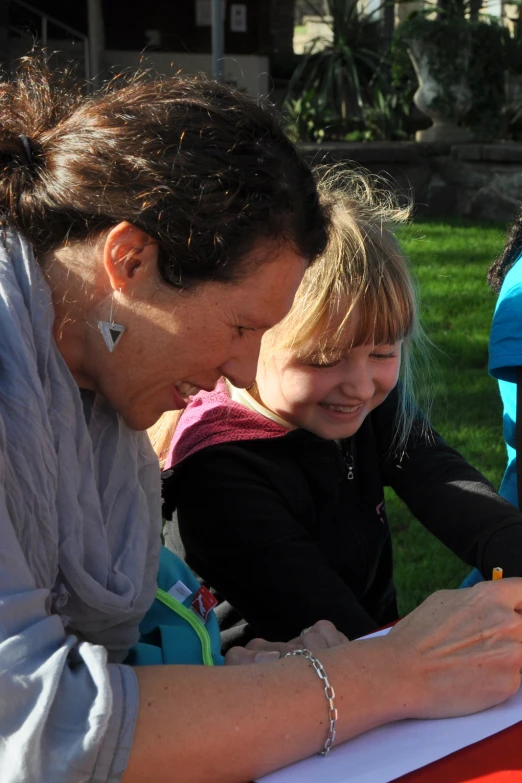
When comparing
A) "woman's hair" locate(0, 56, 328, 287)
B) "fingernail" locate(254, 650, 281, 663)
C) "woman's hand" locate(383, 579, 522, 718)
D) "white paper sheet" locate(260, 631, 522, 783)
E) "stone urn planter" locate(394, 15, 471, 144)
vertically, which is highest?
"stone urn planter" locate(394, 15, 471, 144)

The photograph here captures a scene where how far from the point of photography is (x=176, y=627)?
5.13 feet

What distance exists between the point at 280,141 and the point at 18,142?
0.37 m

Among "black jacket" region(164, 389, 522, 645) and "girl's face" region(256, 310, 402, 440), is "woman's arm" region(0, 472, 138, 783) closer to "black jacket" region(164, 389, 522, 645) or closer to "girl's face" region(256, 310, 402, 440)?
"black jacket" region(164, 389, 522, 645)

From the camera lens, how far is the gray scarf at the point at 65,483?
1197 millimetres

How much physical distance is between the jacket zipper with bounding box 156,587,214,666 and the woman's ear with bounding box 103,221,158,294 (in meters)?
0.56

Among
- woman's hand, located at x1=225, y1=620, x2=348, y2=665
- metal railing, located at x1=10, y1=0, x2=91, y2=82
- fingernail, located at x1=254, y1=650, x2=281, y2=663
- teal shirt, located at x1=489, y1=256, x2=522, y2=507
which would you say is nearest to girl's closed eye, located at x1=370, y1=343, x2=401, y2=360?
teal shirt, located at x1=489, y1=256, x2=522, y2=507

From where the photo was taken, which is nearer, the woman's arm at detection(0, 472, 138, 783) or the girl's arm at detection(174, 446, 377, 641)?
the woman's arm at detection(0, 472, 138, 783)

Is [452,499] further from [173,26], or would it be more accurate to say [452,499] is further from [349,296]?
[173,26]

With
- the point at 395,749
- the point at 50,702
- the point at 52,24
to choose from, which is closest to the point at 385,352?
the point at 395,749

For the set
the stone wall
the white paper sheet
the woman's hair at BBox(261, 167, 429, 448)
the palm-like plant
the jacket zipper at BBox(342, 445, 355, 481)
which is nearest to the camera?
the white paper sheet

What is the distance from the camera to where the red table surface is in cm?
113

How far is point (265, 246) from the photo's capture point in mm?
1368

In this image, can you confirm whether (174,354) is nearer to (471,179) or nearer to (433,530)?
Result: (433,530)

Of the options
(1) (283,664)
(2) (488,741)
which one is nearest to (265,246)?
(1) (283,664)
